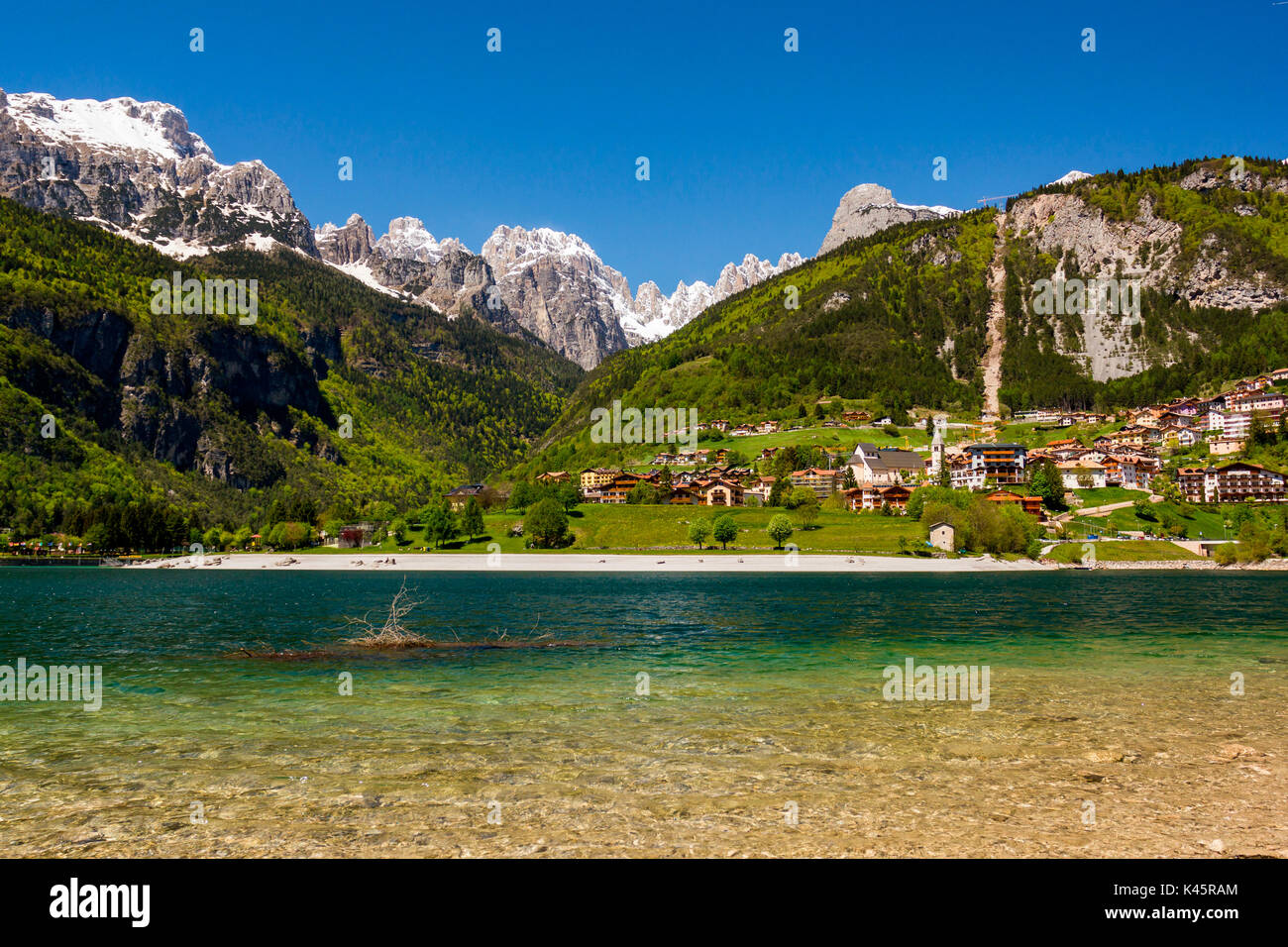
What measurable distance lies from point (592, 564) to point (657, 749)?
11741cm

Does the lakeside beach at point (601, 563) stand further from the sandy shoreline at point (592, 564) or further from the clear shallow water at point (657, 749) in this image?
the clear shallow water at point (657, 749)

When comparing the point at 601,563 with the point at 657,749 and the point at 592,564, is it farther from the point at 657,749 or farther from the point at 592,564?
the point at 657,749

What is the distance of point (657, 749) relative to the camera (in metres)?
17.6

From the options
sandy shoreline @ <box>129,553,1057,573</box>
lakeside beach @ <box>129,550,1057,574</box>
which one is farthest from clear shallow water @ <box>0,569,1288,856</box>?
lakeside beach @ <box>129,550,1057,574</box>

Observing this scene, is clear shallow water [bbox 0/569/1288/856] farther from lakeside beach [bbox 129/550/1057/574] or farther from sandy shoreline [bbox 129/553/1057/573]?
lakeside beach [bbox 129/550/1057/574]

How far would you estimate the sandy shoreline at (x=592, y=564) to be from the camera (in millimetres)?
122400

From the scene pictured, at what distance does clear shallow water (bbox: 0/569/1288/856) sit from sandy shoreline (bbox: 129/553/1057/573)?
262 feet

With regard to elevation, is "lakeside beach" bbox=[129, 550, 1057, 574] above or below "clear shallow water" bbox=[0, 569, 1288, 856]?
below

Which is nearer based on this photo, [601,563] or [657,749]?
[657,749]

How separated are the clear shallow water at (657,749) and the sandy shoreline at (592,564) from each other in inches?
3143

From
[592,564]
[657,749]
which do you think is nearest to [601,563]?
[592,564]

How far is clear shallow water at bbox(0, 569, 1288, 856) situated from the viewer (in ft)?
38.4

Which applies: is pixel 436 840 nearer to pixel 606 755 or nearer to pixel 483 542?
pixel 606 755
